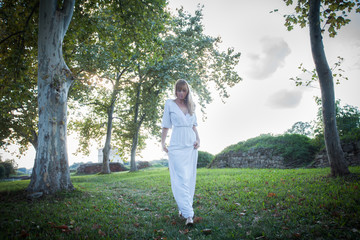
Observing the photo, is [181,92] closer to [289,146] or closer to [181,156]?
[181,156]

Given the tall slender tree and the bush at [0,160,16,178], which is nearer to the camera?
the tall slender tree

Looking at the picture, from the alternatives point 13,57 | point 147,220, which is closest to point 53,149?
point 147,220

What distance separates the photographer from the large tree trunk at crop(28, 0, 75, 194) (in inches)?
247

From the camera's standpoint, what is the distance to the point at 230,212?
15.0 feet

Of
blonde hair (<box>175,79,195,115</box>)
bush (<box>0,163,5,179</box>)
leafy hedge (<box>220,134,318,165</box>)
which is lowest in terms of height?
bush (<box>0,163,5,179</box>)

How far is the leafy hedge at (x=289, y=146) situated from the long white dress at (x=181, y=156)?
10798 mm

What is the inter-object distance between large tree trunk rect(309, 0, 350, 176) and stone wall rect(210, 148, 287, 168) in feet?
20.8

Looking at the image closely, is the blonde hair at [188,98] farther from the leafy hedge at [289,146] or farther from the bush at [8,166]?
the bush at [8,166]

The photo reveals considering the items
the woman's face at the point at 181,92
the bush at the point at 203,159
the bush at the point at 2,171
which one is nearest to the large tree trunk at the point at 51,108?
the woman's face at the point at 181,92

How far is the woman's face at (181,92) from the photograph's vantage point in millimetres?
4512

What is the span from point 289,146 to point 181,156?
12.0 meters

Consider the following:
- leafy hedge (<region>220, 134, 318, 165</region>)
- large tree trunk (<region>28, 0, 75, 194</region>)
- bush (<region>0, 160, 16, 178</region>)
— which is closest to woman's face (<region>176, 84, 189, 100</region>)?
large tree trunk (<region>28, 0, 75, 194</region>)

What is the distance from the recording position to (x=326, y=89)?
6961mm

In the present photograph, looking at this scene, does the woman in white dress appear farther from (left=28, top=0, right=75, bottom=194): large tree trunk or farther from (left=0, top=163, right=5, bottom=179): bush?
(left=0, top=163, right=5, bottom=179): bush
